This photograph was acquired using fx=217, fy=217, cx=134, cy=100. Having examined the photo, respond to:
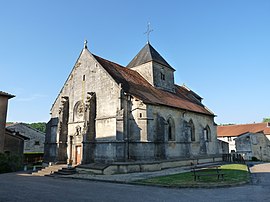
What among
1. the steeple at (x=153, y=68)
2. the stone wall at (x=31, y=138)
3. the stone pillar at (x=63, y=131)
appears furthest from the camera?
the stone wall at (x=31, y=138)

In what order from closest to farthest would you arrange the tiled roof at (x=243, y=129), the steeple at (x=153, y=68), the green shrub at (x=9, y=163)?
1. the green shrub at (x=9, y=163)
2. the steeple at (x=153, y=68)
3. the tiled roof at (x=243, y=129)

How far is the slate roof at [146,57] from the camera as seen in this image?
28556mm

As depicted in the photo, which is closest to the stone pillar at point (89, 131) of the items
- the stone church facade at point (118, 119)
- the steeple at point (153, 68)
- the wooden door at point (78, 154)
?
the stone church facade at point (118, 119)

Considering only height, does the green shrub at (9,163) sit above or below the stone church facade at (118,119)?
below

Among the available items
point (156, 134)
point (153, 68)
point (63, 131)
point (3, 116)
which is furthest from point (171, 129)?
point (3, 116)

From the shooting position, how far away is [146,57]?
29.0 m

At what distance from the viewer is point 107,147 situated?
19281 millimetres

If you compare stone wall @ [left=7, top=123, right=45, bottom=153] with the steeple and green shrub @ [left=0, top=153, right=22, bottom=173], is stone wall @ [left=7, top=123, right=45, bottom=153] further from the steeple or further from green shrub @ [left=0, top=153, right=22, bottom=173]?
the steeple

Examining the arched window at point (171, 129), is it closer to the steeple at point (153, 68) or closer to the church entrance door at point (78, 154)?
the steeple at point (153, 68)

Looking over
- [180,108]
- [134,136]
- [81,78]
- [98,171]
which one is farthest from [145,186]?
[81,78]

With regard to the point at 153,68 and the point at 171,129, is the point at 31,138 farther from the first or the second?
the point at 171,129

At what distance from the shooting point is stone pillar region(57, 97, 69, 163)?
23039 mm

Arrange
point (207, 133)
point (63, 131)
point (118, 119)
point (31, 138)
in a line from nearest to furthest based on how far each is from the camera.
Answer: point (118, 119) < point (63, 131) < point (207, 133) < point (31, 138)

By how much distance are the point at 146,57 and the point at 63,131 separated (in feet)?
46.2
